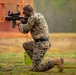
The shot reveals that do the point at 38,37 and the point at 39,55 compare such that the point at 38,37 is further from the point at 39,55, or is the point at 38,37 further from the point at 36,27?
the point at 39,55

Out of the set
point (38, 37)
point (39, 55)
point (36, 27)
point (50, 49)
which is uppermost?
point (36, 27)

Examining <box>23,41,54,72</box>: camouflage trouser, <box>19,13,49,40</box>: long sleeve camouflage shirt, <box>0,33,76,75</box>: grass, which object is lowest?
<box>0,33,76,75</box>: grass

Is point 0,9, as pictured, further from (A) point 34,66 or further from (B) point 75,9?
(B) point 75,9

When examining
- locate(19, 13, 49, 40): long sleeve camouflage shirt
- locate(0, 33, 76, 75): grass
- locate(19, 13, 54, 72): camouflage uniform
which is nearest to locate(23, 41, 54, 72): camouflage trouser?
locate(19, 13, 54, 72): camouflage uniform

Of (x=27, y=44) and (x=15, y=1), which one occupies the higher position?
(x=15, y=1)

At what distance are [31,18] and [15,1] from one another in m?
3.92

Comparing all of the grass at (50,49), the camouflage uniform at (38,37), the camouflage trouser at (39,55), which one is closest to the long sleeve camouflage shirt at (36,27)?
the camouflage uniform at (38,37)

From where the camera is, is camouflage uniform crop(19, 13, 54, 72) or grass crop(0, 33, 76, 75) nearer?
camouflage uniform crop(19, 13, 54, 72)

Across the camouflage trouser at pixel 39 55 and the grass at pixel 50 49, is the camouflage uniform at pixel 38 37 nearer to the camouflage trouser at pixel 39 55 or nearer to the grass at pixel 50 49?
the camouflage trouser at pixel 39 55

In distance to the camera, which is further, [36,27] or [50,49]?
[50,49]

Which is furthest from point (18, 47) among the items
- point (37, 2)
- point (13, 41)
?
point (37, 2)

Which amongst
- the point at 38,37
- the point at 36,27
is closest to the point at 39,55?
the point at 38,37

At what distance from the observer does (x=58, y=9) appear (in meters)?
23.8

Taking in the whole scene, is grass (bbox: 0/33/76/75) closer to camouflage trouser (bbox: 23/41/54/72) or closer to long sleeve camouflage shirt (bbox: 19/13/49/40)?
camouflage trouser (bbox: 23/41/54/72)
